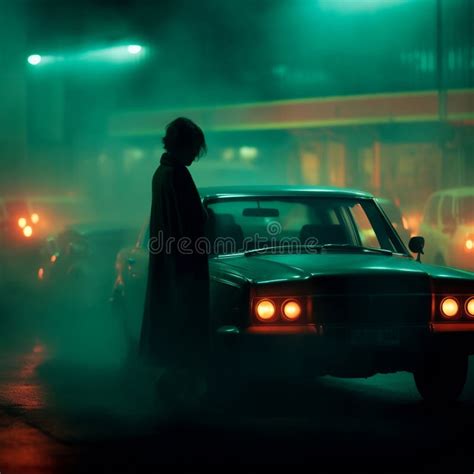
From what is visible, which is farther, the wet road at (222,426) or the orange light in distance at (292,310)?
the orange light in distance at (292,310)

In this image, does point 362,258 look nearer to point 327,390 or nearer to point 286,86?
point 327,390

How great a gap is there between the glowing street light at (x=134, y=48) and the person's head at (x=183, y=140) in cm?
2841

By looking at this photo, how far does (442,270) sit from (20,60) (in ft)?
98.6

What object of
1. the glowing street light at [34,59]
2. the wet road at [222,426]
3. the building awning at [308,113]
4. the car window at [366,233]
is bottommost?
the wet road at [222,426]

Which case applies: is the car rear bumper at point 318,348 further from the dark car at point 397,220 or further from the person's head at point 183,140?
the dark car at point 397,220

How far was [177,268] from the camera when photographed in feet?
24.9

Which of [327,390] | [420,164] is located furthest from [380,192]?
[327,390]

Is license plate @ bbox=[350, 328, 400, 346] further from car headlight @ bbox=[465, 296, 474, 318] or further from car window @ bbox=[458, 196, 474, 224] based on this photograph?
car window @ bbox=[458, 196, 474, 224]

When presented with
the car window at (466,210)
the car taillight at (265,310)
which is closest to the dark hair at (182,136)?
the car taillight at (265,310)

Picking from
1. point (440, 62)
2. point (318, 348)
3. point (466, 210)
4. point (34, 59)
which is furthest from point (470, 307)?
point (34, 59)

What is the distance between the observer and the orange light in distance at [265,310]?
733cm

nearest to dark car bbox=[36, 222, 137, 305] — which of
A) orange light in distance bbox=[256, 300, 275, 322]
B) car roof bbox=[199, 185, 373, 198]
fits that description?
car roof bbox=[199, 185, 373, 198]

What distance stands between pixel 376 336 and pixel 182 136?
67.6 inches

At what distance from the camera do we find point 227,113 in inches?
1572
